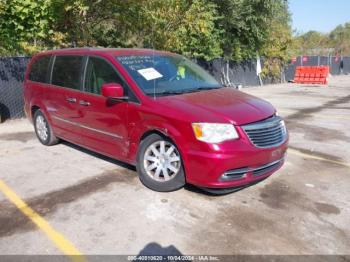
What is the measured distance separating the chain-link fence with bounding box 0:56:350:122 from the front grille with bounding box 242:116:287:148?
23.3 feet

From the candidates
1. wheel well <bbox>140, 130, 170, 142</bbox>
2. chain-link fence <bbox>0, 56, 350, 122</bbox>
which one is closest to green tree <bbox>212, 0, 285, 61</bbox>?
chain-link fence <bbox>0, 56, 350, 122</bbox>

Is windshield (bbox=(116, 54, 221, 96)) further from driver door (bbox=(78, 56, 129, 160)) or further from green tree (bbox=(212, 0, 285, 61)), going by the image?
green tree (bbox=(212, 0, 285, 61))

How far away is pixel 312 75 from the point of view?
79.1 ft

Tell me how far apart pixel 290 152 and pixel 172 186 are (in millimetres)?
3035

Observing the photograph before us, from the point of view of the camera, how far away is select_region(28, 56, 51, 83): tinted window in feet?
22.4

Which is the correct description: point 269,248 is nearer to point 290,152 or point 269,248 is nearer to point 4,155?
point 290,152

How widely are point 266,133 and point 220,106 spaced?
2.08 ft

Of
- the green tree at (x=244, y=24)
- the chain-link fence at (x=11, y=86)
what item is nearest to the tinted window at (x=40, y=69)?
the chain-link fence at (x=11, y=86)

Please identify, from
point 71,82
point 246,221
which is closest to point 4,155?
point 71,82

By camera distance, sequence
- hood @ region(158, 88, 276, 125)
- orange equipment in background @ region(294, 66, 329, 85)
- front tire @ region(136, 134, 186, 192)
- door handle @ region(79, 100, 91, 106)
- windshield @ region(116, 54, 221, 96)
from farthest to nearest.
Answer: orange equipment in background @ region(294, 66, 329, 85) → door handle @ region(79, 100, 91, 106) → windshield @ region(116, 54, 221, 96) → front tire @ region(136, 134, 186, 192) → hood @ region(158, 88, 276, 125)

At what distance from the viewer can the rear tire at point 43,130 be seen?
696 centimetres

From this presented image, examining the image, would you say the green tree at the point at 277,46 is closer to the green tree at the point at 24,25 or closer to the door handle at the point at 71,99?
the green tree at the point at 24,25

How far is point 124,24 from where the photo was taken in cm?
1257

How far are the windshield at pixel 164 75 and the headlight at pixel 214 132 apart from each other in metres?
0.91
